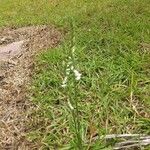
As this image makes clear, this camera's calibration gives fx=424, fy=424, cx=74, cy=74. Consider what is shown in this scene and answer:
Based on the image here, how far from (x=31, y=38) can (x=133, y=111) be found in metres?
4.76

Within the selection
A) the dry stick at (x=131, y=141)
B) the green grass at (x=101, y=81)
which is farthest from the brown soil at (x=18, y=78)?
the dry stick at (x=131, y=141)

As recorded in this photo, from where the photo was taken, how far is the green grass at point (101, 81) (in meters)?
5.65

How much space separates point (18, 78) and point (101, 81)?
5.52 ft

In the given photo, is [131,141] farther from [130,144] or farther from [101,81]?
[101,81]

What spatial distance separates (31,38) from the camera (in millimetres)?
10000

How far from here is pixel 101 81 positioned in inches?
261

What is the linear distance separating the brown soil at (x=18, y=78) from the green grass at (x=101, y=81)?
0.66ft

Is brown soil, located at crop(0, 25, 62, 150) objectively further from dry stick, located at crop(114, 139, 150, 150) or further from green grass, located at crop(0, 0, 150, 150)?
dry stick, located at crop(114, 139, 150, 150)

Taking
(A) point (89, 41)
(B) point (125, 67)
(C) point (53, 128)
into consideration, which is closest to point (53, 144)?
(C) point (53, 128)

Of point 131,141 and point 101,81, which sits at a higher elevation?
point 101,81

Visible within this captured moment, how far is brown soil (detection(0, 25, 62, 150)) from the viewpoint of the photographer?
595cm

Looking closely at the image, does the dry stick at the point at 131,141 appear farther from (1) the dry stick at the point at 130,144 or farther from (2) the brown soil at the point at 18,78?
(2) the brown soil at the point at 18,78

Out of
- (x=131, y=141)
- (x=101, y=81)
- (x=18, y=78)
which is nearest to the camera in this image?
(x=131, y=141)

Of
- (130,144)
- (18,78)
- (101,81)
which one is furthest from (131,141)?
(18,78)
